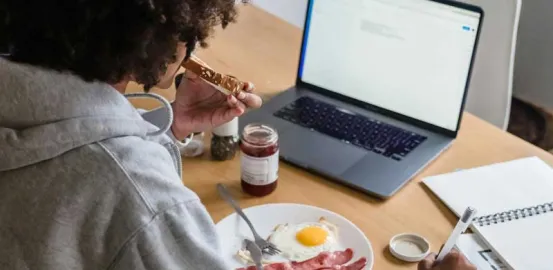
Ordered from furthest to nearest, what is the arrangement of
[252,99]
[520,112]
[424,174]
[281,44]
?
[520,112]
[281,44]
[424,174]
[252,99]

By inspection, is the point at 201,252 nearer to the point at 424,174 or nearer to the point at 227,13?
the point at 227,13

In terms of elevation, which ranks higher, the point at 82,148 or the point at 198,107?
the point at 82,148

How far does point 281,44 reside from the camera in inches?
73.3

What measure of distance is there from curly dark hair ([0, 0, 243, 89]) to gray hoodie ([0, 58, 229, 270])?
2 cm

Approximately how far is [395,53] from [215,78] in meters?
0.43

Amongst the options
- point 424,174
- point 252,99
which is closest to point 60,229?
point 252,99

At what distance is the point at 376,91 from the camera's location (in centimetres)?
151

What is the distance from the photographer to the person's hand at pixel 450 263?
1032 millimetres

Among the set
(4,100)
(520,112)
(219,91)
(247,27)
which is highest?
(4,100)

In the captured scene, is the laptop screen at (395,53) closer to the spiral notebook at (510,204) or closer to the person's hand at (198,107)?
the spiral notebook at (510,204)

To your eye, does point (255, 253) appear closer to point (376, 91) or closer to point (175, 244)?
point (175, 244)

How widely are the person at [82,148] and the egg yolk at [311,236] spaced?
0.37 metres

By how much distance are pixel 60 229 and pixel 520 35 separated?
184cm

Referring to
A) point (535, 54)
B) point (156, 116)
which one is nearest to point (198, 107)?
point (156, 116)
